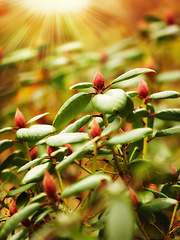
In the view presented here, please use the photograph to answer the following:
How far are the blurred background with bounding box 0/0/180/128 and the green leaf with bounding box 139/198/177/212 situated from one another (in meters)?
0.99

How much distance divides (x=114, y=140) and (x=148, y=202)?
0.18 meters

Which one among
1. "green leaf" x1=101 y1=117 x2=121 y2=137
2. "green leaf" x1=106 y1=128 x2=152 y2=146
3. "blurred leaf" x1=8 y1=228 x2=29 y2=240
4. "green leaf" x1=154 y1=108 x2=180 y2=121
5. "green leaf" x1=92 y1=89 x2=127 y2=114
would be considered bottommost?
"blurred leaf" x1=8 y1=228 x2=29 y2=240

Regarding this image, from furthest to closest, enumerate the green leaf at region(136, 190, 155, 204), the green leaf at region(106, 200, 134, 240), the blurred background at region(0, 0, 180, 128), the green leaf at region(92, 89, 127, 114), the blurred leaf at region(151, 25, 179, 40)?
1. the blurred background at region(0, 0, 180, 128)
2. the blurred leaf at region(151, 25, 179, 40)
3. the green leaf at region(136, 190, 155, 204)
4. the green leaf at region(92, 89, 127, 114)
5. the green leaf at region(106, 200, 134, 240)

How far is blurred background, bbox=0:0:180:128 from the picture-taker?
189cm

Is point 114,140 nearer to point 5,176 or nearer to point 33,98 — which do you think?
point 5,176

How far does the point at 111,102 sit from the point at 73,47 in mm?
1476

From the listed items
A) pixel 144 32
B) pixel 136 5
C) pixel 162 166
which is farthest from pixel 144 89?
pixel 136 5

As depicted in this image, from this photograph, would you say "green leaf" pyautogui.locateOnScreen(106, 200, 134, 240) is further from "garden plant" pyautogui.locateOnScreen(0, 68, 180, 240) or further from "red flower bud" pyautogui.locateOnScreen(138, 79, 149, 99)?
"red flower bud" pyautogui.locateOnScreen(138, 79, 149, 99)

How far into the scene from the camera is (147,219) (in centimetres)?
68

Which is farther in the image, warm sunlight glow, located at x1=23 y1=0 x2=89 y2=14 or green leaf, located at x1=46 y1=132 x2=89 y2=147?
warm sunlight glow, located at x1=23 y1=0 x2=89 y2=14

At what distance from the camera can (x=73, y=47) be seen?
1.91 m

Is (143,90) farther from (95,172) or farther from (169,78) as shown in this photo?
(169,78)

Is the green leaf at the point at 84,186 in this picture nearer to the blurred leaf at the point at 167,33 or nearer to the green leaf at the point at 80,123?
the green leaf at the point at 80,123

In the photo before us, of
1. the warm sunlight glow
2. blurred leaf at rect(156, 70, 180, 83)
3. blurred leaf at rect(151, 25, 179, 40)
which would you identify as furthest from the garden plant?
the warm sunlight glow
